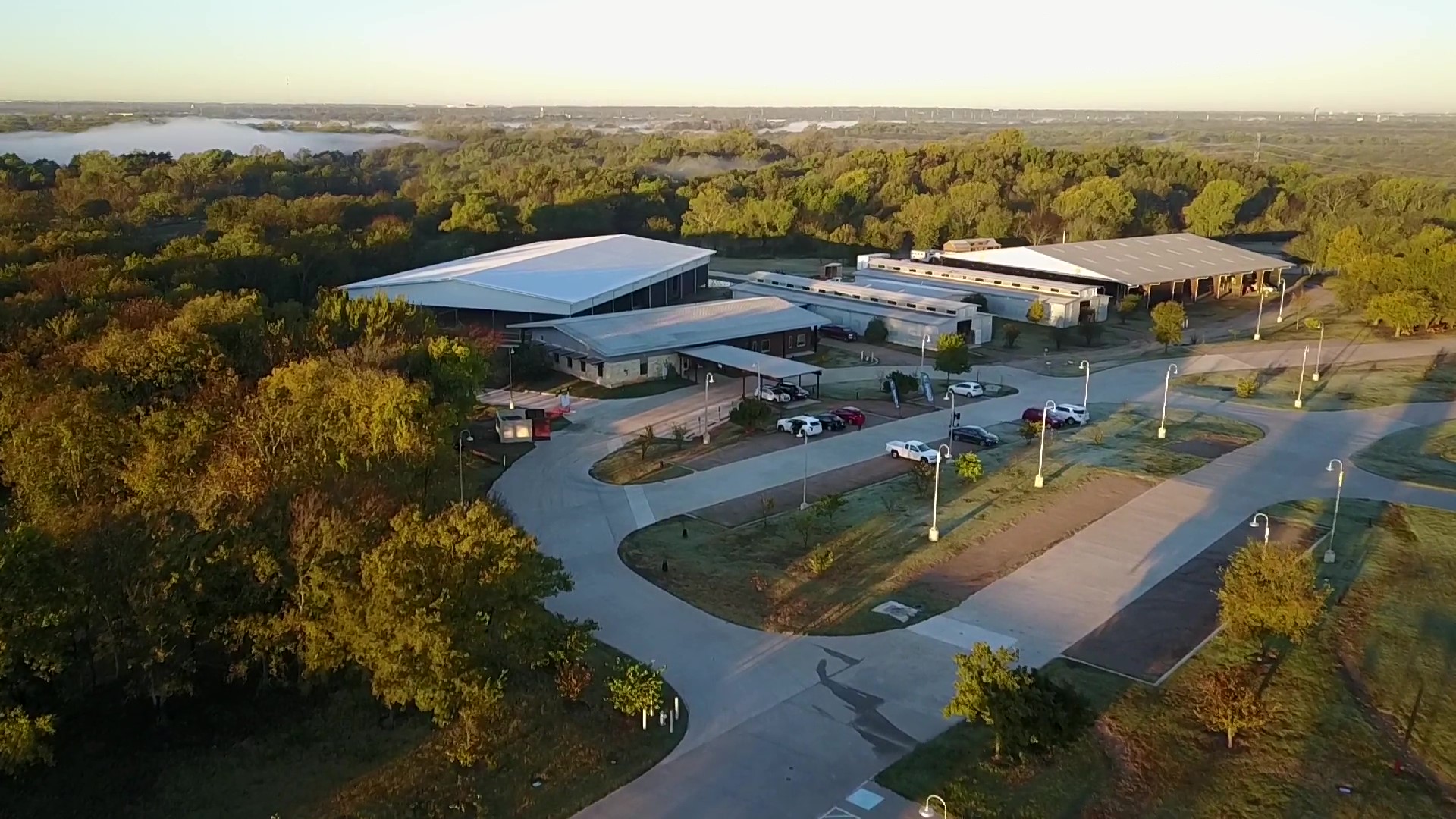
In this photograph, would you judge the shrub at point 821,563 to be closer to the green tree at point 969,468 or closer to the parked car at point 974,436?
the green tree at point 969,468

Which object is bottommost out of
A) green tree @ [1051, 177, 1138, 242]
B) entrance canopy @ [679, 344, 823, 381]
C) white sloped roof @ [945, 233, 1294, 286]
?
A: entrance canopy @ [679, 344, 823, 381]

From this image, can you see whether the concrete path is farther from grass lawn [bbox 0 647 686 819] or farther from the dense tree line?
the dense tree line

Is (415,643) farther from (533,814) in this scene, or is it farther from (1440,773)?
(1440,773)

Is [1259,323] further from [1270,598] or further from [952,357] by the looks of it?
[1270,598]

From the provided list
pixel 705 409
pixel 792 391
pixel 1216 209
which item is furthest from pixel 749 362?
pixel 1216 209

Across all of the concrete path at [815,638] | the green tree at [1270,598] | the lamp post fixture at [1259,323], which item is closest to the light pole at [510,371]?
the concrete path at [815,638]

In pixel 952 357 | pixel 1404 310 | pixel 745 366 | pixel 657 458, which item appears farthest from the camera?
pixel 1404 310

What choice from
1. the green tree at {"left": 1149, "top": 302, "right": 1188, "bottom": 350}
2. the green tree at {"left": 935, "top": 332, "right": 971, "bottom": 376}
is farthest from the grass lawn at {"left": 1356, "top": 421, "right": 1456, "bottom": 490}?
the green tree at {"left": 935, "top": 332, "right": 971, "bottom": 376}

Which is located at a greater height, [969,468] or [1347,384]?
[969,468]
